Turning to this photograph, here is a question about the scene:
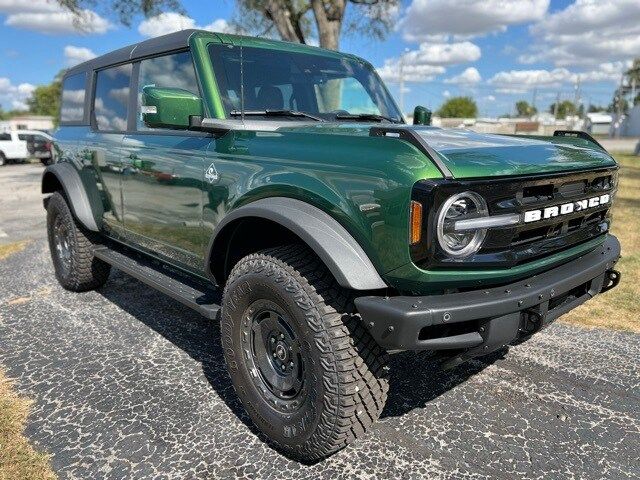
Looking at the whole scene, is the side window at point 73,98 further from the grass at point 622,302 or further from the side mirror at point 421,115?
the grass at point 622,302

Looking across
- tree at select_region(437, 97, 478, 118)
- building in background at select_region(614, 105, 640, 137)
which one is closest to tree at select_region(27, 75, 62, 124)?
tree at select_region(437, 97, 478, 118)

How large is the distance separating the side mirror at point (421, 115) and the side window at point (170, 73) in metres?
1.91

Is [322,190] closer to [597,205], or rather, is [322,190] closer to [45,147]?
[597,205]

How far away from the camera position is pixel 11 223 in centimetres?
895

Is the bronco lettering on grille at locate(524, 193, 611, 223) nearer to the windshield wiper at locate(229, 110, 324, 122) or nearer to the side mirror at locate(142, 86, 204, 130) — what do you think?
the windshield wiper at locate(229, 110, 324, 122)

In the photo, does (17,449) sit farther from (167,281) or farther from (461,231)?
(461,231)

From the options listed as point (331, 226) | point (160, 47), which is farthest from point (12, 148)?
point (331, 226)

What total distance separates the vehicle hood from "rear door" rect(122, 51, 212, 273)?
2.45ft

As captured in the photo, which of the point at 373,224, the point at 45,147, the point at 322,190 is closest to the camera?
the point at 373,224

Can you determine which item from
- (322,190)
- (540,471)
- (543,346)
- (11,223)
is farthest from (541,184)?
(11,223)

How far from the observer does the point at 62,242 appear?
501cm

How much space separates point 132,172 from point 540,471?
300 cm

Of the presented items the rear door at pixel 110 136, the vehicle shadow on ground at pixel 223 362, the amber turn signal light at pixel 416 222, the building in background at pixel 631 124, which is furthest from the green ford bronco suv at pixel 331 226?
the building in background at pixel 631 124

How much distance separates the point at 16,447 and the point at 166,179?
5.30 ft
